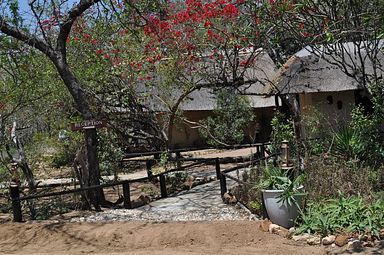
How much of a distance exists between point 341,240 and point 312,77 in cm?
830

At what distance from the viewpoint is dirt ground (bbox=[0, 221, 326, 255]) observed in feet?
23.3

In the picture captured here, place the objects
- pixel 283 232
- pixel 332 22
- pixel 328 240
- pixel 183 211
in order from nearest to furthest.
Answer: pixel 328 240
pixel 283 232
pixel 183 211
pixel 332 22

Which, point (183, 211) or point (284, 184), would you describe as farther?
point (183, 211)

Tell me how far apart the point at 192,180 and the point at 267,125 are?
44.6 feet

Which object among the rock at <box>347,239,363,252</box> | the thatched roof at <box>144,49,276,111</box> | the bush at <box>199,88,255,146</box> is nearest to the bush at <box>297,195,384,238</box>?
the rock at <box>347,239,363,252</box>

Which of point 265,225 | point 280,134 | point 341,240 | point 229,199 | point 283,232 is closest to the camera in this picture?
point 341,240

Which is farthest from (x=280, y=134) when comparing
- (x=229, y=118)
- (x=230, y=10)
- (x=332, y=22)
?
(x=229, y=118)

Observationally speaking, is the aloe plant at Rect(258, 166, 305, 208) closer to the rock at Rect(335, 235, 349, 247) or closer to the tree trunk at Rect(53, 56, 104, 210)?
the rock at Rect(335, 235, 349, 247)

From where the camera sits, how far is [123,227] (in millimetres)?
8328

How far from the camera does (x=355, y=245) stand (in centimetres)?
674

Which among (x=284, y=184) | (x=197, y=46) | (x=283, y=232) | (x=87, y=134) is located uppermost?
(x=197, y=46)

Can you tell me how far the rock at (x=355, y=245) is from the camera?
21.9 feet

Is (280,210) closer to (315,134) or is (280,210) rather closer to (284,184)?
(284,184)

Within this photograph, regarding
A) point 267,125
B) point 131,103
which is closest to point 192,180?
point 131,103
